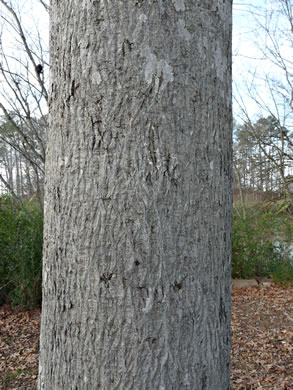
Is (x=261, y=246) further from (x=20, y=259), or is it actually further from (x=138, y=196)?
(x=138, y=196)

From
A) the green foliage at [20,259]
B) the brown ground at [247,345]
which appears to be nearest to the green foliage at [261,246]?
the brown ground at [247,345]

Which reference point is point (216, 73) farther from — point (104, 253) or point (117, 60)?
point (104, 253)

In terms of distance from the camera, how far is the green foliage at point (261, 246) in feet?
21.6

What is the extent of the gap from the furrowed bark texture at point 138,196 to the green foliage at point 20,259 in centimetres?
405

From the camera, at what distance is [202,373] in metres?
0.95

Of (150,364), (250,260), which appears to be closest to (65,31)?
(150,364)

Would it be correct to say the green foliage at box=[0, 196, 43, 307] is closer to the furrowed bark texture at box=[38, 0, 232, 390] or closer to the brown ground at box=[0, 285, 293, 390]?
the brown ground at box=[0, 285, 293, 390]

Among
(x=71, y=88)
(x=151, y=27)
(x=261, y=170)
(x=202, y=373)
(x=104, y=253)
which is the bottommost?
(x=202, y=373)

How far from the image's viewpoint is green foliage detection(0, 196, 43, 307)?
4.70m

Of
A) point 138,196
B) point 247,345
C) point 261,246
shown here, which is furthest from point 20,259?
point 261,246

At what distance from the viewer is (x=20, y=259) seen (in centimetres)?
468

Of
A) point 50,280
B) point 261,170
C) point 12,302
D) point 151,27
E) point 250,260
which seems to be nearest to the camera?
point 151,27

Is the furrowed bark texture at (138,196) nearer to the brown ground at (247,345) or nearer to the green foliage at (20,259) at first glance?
the brown ground at (247,345)

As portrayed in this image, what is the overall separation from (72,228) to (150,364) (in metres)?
0.44
